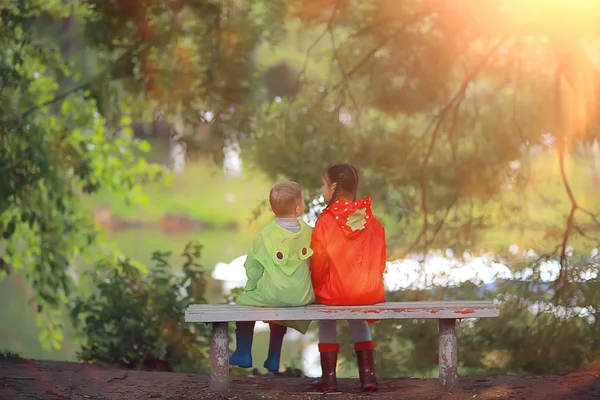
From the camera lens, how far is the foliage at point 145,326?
634cm

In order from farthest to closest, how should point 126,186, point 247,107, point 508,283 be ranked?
point 126,186 → point 247,107 → point 508,283

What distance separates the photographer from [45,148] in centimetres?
→ 689

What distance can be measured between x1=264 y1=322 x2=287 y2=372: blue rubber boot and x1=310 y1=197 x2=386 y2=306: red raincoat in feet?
0.84

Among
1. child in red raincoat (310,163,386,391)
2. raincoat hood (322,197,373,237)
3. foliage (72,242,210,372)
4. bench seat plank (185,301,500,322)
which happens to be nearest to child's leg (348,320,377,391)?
child in red raincoat (310,163,386,391)

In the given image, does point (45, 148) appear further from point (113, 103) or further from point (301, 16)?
point (301, 16)

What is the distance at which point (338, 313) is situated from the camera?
4309 mm

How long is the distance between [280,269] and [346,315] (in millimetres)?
462

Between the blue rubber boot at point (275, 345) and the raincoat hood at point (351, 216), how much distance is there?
1.92 feet

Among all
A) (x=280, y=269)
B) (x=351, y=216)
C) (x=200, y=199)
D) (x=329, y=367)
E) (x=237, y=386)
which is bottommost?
(x=237, y=386)

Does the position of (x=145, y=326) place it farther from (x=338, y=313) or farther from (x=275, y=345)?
(x=338, y=313)

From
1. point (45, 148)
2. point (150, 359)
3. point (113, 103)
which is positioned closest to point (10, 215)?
point (45, 148)

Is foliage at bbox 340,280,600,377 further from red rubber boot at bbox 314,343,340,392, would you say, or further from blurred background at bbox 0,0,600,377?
red rubber boot at bbox 314,343,340,392

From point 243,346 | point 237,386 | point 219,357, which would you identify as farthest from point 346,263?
point 237,386

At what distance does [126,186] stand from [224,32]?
2.09 m
